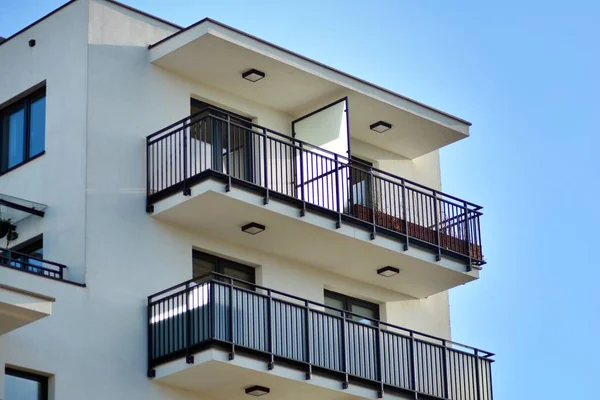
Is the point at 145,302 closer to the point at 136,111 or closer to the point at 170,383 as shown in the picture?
the point at 170,383

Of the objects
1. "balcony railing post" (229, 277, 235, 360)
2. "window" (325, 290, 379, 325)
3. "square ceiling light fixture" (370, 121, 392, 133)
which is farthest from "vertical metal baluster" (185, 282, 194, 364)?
"square ceiling light fixture" (370, 121, 392, 133)

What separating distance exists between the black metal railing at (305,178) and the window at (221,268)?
170 cm

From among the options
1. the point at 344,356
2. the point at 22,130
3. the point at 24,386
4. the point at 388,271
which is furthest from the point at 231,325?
the point at 22,130

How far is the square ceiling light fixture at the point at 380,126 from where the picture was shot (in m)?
37.7

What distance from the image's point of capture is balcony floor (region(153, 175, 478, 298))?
32.5 meters

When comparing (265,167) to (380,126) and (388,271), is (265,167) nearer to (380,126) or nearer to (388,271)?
(388,271)

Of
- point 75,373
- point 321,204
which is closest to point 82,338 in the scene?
point 75,373

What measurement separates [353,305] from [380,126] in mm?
4030

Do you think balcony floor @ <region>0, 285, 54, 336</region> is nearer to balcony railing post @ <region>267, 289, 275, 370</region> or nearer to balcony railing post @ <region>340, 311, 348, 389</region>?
balcony railing post @ <region>267, 289, 275, 370</region>

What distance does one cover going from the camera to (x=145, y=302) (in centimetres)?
3188

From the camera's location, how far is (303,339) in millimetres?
32375

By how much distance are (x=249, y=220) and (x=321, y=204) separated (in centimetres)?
191

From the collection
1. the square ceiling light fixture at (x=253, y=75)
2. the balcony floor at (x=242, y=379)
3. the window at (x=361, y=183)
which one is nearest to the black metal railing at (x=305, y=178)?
the window at (x=361, y=183)

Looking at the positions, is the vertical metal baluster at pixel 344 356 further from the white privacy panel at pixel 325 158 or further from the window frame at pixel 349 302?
the window frame at pixel 349 302
